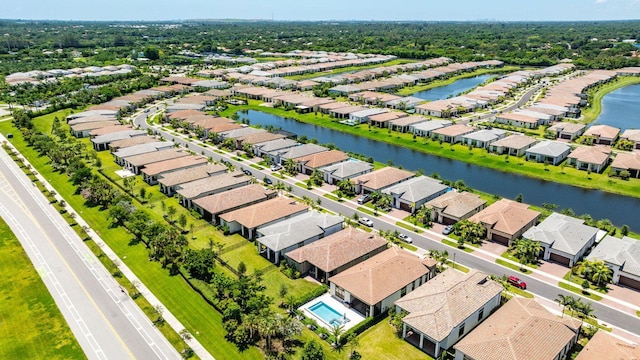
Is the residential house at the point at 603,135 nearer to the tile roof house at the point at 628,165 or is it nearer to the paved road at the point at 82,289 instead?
the tile roof house at the point at 628,165

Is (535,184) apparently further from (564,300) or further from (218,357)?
(218,357)

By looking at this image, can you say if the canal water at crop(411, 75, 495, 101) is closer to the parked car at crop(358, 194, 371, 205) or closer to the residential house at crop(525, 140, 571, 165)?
the residential house at crop(525, 140, 571, 165)

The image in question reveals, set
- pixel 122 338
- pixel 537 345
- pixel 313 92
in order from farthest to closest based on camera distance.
Result: pixel 313 92, pixel 122 338, pixel 537 345

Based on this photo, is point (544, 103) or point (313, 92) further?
point (313, 92)

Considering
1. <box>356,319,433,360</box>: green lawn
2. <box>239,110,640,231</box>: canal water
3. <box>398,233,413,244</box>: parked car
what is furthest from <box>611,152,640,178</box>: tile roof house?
<box>356,319,433,360</box>: green lawn

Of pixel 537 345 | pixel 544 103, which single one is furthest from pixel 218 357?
pixel 544 103
